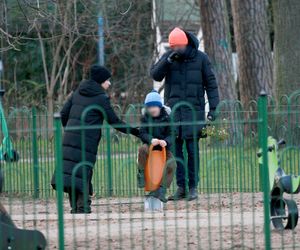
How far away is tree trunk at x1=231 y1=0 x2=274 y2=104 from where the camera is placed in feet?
75.3

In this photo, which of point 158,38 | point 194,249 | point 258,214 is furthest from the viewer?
point 158,38

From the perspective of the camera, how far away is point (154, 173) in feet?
34.2

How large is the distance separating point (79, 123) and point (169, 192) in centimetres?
234

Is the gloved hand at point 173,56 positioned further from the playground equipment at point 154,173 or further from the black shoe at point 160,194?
the black shoe at point 160,194

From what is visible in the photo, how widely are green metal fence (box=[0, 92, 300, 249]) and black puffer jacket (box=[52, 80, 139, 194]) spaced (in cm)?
28

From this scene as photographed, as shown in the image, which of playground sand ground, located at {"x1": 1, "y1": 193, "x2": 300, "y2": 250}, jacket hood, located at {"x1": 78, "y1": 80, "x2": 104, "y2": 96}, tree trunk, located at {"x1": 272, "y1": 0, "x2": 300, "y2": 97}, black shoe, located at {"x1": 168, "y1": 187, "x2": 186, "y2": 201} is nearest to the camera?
playground sand ground, located at {"x1": 1, "y1": 193, "x2": 300, "y2": 250}

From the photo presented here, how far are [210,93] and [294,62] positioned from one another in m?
7.85

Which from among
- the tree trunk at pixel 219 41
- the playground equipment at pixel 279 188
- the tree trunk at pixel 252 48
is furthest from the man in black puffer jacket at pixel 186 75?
the tree trunk at pixel 252 48

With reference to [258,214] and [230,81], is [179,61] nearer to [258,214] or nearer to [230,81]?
[258,214]

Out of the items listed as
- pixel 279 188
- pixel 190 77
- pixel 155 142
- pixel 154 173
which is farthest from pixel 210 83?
pixel 279 188

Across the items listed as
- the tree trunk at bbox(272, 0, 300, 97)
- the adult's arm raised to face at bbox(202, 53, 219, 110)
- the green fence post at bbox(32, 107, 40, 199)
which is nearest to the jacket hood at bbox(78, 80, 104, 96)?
the green fence post at bbox(32, 107, 40, 199)

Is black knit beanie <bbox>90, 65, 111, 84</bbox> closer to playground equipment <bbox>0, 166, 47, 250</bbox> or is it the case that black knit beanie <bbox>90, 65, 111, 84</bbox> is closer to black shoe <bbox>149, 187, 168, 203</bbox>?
black shoe <bbox>149, 187, 168, 203</bbox>

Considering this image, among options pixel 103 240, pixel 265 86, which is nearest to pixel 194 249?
pixel 103 240

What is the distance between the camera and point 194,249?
9523mm
